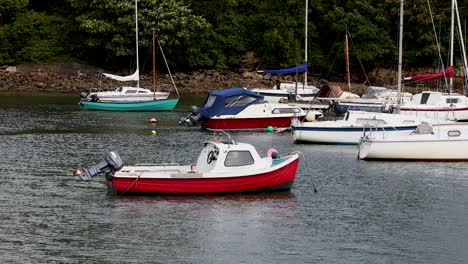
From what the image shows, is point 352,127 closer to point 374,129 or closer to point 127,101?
point 374,129

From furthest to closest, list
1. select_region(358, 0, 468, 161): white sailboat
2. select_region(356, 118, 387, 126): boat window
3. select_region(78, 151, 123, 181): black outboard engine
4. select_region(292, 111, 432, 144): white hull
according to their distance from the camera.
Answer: select_region(356, 118, 387, 126): boat window < select_region(292, 111, 432, 144): white hull < select_region(358, 0, 468, 161): white sailboat < select_region(78, 151, 123, 181): black outboard engine

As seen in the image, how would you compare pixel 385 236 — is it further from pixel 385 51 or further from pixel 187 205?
pixel 385 51

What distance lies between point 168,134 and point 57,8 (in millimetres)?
44733

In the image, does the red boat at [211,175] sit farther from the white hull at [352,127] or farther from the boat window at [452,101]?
the boat window at [452,101]

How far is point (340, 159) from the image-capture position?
1889 inches

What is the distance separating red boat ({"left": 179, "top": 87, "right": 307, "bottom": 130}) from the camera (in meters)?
61.0

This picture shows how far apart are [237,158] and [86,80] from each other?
56.6m

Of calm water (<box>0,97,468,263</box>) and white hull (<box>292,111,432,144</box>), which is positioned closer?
calm water (<box>0,97,468,263</box>)

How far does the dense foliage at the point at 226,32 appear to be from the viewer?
90.2m

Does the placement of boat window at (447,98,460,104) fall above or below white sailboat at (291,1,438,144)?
above

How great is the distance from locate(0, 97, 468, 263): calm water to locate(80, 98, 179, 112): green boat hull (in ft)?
79.2

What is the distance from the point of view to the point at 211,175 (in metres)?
36.5

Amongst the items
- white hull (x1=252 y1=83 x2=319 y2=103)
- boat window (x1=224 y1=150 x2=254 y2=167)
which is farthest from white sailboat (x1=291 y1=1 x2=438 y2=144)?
white hull (x1=252 y1=83 x2=319 y2=103)

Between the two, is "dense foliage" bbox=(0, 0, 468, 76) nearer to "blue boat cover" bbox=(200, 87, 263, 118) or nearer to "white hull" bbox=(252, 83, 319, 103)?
"white hull" bbox=(252, 83, 319, 103)
